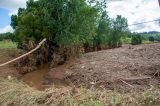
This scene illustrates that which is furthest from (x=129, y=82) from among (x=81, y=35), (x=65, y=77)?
(x=81, y=35)

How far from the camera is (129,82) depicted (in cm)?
791

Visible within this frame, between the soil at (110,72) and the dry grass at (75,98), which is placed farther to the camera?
the soil at (110,72)

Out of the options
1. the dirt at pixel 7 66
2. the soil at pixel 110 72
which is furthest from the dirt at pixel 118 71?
the dirt at pixel 7 66

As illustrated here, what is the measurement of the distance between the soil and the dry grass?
167 centimetres

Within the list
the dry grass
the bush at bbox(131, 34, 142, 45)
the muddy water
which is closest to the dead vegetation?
the dry grass

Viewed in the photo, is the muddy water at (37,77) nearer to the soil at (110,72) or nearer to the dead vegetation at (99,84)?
the soil at (110,72)

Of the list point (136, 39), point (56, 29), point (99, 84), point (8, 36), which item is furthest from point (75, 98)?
point (136, 39)

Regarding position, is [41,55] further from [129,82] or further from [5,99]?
[5,99]

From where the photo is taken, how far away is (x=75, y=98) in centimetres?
563

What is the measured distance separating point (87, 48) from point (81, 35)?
3.58 m

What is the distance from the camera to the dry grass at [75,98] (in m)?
5.10

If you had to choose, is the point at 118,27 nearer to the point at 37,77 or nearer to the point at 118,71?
the point at 37,77

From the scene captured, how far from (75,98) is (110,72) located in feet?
11.1

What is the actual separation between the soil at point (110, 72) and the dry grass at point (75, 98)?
1.67 metres
